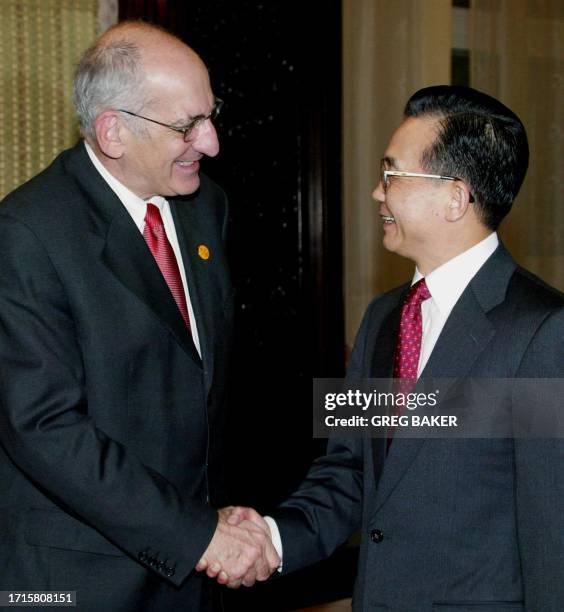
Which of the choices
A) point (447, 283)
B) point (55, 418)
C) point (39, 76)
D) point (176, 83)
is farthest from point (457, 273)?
point (39, 76)

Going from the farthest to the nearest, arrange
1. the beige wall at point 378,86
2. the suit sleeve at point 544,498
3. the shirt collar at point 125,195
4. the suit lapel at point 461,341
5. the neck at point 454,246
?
1. the beige wall at point 378,86
2. the shirt collar at point 125,195
3. the neck at point 454,246
4. the suit lapel at point 461,341
5. the suit sleeve at point 544,498

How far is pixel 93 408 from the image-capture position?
1.90m

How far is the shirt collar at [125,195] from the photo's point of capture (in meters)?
2.07

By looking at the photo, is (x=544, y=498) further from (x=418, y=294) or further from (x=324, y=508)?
(x=324, y=508)

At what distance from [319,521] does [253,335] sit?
4.99ft

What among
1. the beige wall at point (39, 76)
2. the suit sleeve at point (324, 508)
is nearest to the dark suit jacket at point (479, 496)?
the suit sleeve at point (324, 508)

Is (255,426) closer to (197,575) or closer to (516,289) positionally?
(197,575)

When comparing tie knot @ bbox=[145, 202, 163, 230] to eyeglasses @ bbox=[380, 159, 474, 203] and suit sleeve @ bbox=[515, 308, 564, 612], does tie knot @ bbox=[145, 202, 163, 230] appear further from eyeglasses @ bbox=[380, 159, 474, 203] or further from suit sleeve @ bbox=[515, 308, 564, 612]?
suit sleeve @ bbox=[515, 308, 564, 612]

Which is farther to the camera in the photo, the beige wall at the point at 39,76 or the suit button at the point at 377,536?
the beige wall at the point at 39,76

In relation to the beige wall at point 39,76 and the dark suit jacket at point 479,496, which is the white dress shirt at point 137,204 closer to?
the dark suit jacket at point 479,496

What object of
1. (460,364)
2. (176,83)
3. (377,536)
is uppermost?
(176,83)

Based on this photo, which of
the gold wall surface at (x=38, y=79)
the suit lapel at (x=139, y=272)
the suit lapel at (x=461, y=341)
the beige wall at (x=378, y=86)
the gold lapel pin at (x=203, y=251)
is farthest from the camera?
the beige wall at (x=378, y=86)

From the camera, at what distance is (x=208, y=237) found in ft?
7.43

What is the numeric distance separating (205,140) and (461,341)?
746 millimetres
